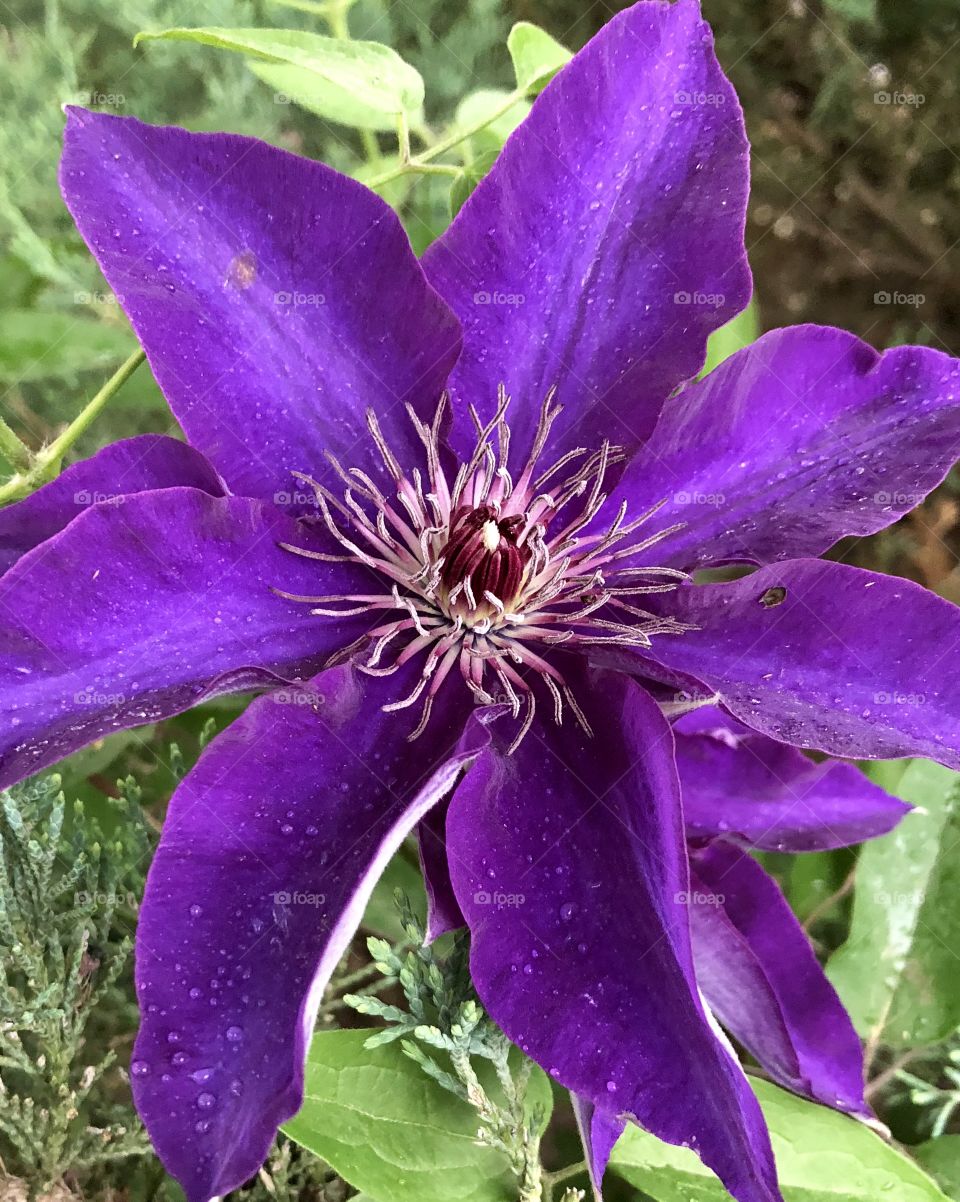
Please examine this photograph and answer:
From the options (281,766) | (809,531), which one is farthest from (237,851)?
(809,531)

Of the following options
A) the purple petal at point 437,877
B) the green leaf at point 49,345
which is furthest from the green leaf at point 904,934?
the green leaf at point 49,345

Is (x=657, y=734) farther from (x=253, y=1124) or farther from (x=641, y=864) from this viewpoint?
(x=253, y=1124)

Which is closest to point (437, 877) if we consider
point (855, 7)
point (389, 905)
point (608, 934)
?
point (608, 934)

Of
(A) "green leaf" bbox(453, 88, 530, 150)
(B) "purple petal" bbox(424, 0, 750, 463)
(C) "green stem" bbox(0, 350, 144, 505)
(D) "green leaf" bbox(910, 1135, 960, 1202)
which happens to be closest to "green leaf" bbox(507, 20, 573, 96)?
(A) "green leaf" bbox(453, 88, 530, 150)

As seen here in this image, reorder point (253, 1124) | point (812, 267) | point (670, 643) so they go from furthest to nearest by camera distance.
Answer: point (812, 267) < point (670, 643) < point (253, 1124)

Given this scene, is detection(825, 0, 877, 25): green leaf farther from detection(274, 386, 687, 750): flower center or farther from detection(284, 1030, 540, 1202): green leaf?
detection(284, 1030, 540, 1202): green leaf

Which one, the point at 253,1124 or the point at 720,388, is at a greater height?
the point at 720,388
